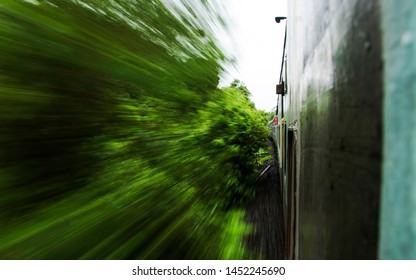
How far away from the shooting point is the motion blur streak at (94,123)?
0.88 meters

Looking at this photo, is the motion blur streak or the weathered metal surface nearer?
the weathered metal surface

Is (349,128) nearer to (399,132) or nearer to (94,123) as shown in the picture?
(399,132)

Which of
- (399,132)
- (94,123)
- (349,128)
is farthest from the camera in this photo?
(94,123)

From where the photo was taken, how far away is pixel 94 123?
1115mm

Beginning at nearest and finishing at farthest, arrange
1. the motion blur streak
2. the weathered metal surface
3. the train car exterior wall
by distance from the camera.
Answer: the weathered metal surface, the train car exterior wall, the motion blur streak

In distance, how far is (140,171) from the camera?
4.77ft

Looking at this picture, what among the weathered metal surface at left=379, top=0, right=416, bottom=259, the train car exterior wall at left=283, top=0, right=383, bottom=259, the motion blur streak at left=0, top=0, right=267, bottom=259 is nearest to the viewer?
the weathered metal surface at left=379, top=0, right=416, bottom=259

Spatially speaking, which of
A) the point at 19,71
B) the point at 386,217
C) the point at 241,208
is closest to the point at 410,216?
the point at 386,217

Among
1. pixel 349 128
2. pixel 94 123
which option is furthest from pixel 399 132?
pixel 94 123

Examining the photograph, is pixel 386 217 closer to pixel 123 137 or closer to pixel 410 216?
pixel 410 216

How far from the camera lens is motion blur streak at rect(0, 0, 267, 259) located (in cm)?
88

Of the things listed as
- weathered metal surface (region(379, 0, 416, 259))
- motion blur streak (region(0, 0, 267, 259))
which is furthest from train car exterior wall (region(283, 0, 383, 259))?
motion blur streak (region(0, 0, 267, 259))

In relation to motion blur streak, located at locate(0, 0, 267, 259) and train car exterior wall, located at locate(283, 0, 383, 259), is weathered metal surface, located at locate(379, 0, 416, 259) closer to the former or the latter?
train car exterior wall, located at locate(283, 0, 383, 259)

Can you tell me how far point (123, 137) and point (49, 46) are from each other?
534mm
